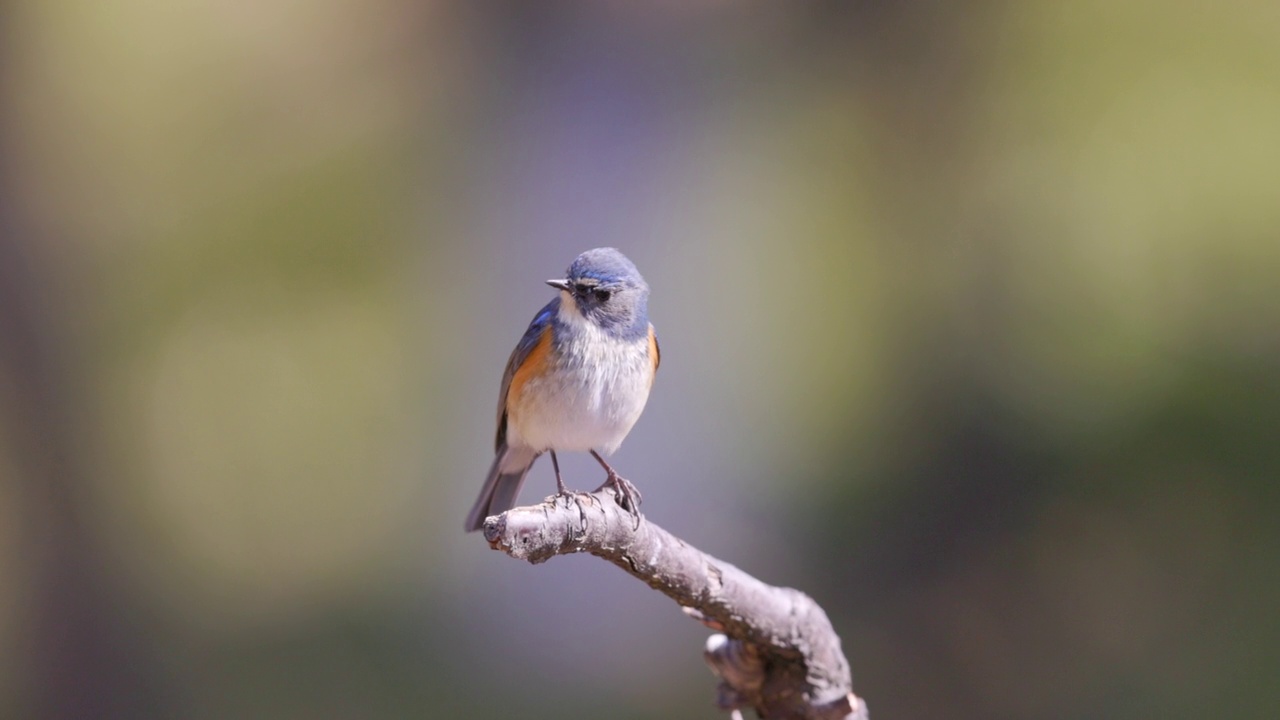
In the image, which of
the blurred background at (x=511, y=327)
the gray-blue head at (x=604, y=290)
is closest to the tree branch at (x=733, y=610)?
the gray-blue head at (x=604, y=290)

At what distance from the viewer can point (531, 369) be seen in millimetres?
1898

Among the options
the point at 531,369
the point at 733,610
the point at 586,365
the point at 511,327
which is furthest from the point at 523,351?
the point at 511,327

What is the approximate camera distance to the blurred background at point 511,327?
3223 millimetres

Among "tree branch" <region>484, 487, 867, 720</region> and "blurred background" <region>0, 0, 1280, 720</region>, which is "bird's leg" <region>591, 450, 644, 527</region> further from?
"blurred background" <region>0, 0, 1280, 720</region>

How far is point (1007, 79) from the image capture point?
3303 mm

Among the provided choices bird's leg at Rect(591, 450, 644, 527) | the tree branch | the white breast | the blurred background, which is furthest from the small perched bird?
the blurred background

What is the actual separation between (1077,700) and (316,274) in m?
2.72

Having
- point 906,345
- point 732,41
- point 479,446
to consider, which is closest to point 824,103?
point 732,41

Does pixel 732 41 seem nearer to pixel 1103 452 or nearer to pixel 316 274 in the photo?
pixel 316 274

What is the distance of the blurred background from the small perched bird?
5.28 feet

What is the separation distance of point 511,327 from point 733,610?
2.50 meters

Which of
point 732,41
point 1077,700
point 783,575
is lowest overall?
point 1077,700

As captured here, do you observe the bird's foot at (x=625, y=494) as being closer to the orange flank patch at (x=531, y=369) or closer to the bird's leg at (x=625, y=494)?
the bird's leg at (x=625, y=494)

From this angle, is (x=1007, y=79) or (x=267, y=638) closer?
(x=1007, y=79)
